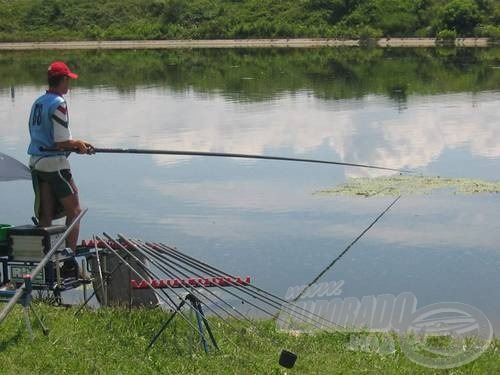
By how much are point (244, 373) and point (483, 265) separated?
4.18 metres

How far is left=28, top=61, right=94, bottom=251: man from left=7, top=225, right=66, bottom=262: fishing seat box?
1.12 ft

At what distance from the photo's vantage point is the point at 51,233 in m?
5.77

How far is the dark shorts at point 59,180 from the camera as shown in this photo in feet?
20.1

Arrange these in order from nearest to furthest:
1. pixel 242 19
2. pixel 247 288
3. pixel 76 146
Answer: pixel 247 288, pixel 76 146, pixel 242 19

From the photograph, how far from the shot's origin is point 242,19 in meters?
60.0

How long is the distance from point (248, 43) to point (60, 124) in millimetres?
50899

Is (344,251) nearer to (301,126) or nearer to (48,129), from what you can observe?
(48,129)

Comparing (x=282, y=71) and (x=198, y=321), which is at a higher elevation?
(x=198, y=321)

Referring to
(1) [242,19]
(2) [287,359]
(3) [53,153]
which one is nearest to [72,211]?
(3) [53,153]

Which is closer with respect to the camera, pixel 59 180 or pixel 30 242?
pixel 30 242

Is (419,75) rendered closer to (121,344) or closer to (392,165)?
(392,165)

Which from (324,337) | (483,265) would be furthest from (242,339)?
(483,265)

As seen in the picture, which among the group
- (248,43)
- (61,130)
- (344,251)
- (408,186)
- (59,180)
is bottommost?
(248,43)

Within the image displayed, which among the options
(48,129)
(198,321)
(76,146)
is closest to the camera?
(198,321)
